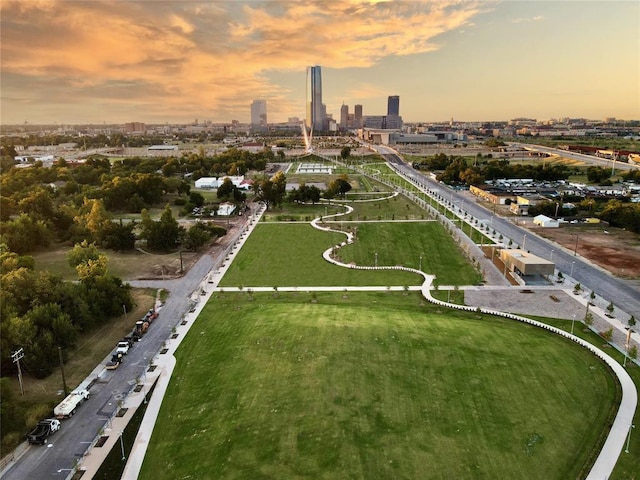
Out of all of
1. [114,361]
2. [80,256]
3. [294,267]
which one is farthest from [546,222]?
[80,256]

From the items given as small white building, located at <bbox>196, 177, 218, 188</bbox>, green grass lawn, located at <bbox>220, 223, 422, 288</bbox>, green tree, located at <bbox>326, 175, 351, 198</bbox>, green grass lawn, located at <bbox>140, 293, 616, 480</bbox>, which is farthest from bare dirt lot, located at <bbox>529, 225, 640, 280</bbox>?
small white building, located at <bbox>196, 177, 218, 188</bbox>

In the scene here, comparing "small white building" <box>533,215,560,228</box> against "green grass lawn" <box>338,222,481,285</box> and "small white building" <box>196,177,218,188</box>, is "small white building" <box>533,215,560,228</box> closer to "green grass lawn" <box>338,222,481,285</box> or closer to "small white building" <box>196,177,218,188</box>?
"green grass lawn" <box>338,222,481,285</box>

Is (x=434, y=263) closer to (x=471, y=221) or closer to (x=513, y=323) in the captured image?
(x=513, y=323)

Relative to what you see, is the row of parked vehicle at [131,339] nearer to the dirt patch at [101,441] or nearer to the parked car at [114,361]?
the parked car at [114,361]

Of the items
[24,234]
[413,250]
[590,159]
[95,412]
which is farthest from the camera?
[590,159]

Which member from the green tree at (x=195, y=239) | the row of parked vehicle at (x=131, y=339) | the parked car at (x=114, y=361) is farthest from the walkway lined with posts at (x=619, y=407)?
the green tree at (x=195, y=239)

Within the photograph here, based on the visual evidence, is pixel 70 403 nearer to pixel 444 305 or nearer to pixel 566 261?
pixel 444 305
